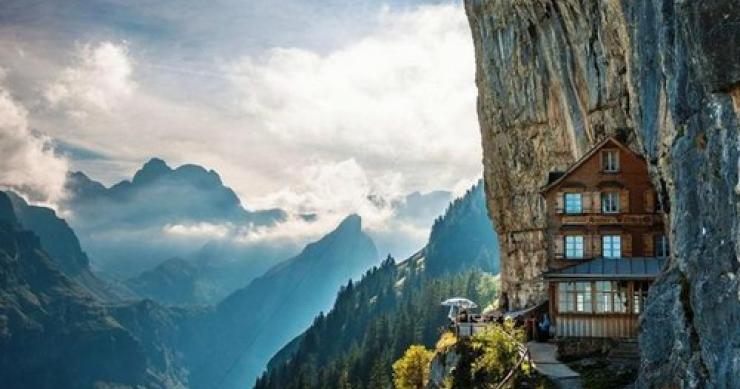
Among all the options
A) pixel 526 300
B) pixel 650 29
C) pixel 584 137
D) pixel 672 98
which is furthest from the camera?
pixel 526 300

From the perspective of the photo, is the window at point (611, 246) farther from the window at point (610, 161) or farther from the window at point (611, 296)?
the window at point (611, 296)

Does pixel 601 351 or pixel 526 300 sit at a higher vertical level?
pixel 526 300

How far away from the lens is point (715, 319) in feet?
102

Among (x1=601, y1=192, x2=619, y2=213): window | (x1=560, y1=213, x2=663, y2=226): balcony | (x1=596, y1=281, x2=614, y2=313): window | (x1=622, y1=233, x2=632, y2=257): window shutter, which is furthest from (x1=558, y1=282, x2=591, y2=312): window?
(x1=601, y1=192, x2=619, y2=213): window

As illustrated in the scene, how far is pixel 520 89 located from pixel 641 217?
32373 mm

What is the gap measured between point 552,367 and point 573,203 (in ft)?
51.6

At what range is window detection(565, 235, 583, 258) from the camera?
60.4m

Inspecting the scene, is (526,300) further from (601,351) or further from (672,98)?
(672,98)

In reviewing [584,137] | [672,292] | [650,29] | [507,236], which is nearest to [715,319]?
[672,292]

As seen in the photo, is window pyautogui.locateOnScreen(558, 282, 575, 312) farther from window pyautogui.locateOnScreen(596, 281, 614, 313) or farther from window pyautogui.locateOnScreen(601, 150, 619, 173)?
window pyautogui.locateOnScreen(601, 150, 619, 173)

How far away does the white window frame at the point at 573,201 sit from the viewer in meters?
60.9

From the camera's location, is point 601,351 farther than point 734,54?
Yes

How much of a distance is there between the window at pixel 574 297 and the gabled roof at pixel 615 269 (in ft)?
2.32

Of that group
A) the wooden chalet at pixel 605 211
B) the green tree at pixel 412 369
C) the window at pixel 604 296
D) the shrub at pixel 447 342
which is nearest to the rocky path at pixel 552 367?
the window at pixel 604 296
